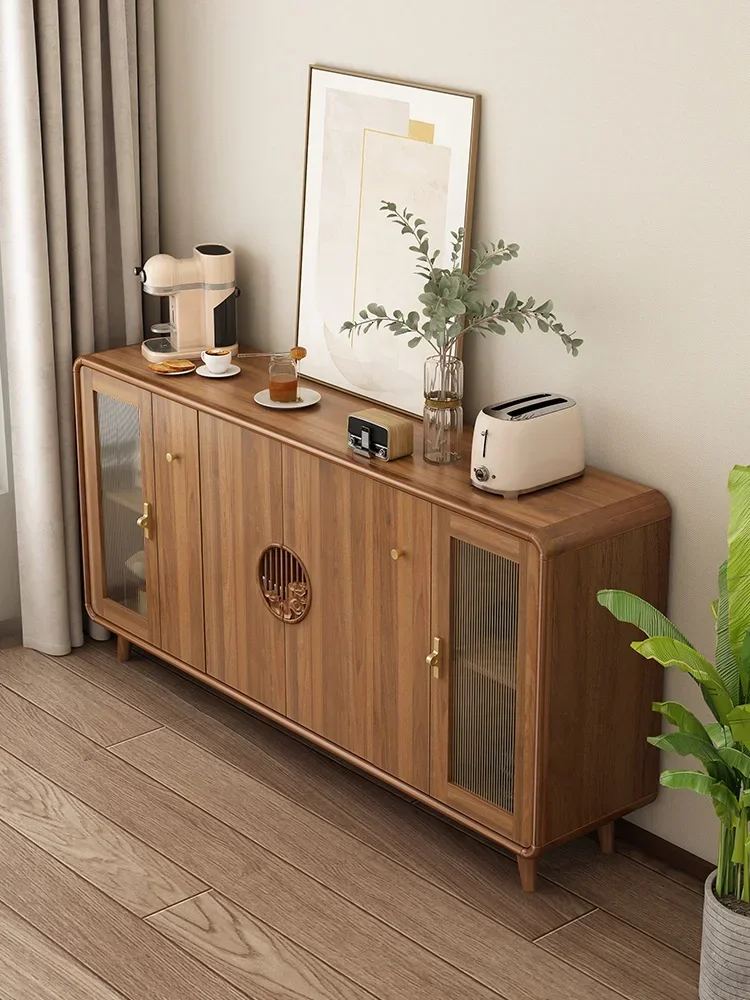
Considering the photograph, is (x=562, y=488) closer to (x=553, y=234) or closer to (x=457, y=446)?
(x=457, y=446)

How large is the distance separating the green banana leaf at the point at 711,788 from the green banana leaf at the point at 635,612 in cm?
23

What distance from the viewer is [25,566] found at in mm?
4051

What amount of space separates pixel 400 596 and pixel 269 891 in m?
0.69

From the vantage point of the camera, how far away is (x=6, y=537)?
13.6 ft

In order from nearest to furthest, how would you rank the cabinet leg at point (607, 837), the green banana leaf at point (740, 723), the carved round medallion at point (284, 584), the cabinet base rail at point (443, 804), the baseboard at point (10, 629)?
the green banana leaf at point (740, 723) < the cabinet base rail at point (443, 804) < the cabinet leg at point (607, 837) < the carved round medallion at point (284, 584) < the baseboard at point (10, 629)

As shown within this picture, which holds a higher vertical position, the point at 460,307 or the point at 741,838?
the point at 460,307

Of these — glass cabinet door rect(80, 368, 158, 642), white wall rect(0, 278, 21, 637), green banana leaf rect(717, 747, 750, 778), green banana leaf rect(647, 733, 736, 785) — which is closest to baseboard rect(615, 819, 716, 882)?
green banana leaf rect(647, 733, 736, 785)

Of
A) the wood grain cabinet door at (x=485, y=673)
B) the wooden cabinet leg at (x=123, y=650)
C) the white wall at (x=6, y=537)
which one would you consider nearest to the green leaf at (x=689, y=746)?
the wood grain cabinet door at (x=485, y=673)

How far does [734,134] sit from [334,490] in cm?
113

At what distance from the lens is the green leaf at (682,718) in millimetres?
2533

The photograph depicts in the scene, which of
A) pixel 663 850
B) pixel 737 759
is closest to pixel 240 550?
pixel 663 850

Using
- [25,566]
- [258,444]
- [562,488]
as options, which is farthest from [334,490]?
[25,566]

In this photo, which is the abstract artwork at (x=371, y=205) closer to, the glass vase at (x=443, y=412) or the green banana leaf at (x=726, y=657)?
the glass vase at (x=443, y=412)

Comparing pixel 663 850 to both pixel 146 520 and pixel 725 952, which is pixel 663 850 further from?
pixel 146 520
